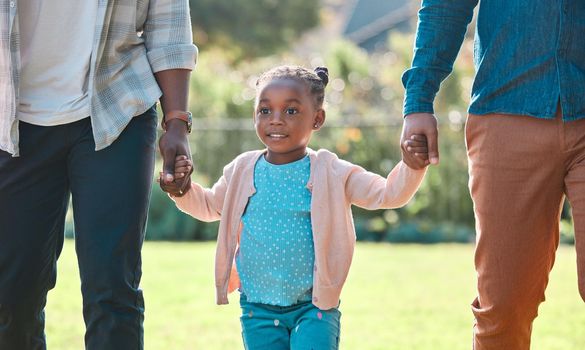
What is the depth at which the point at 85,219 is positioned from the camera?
3.55m

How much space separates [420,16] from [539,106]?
55 cm

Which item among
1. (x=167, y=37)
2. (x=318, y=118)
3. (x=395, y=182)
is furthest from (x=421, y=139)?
(x=167, y=37)

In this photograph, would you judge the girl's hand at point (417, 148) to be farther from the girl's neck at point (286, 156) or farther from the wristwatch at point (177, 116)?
the wristwatch at point (177, 116)

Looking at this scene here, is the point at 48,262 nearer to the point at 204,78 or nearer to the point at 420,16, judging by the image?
the point at 420,16

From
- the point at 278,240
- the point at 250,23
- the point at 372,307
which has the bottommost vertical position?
the point at 372,307

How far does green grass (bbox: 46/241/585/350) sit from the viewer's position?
625 cm

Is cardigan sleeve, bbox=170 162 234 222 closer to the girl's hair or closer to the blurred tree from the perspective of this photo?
the girl's hair

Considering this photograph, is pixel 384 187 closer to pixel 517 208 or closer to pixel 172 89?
pixel 517 208

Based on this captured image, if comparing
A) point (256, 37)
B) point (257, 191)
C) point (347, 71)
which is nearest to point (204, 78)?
point (347, 71)

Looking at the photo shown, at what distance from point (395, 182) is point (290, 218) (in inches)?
17.0

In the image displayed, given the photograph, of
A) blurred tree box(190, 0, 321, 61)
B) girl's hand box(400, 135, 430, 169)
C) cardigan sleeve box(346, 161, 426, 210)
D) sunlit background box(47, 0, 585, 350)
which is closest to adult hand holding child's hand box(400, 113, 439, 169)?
girl's hand box(400, 135, 430, 169)

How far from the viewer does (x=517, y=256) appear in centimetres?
353

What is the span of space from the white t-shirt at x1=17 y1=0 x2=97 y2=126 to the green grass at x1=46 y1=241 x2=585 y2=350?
2.68m

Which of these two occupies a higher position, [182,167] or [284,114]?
[284,114]
